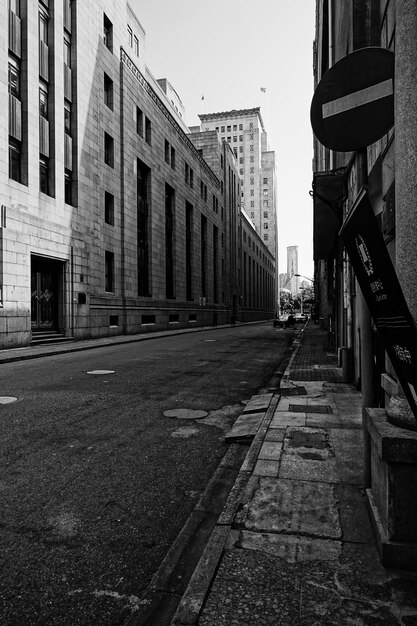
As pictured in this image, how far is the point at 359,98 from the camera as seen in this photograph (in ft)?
9.92

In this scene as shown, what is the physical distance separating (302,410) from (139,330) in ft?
85.5

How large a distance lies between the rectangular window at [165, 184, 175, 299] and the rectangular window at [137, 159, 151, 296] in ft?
16.6

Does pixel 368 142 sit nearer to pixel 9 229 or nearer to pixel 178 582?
pixel 178 582

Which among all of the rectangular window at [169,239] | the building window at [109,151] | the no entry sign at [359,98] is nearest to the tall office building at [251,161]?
the rectangular window at [169,239]

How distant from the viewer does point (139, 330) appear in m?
31.8

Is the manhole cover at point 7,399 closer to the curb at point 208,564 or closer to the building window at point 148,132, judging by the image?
the curb at point 208,564

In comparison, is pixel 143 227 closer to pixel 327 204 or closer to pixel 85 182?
pixel 85 182

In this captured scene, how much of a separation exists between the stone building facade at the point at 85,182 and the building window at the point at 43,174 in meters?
0.07

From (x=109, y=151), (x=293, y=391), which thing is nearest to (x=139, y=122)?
(x=109, y=151)

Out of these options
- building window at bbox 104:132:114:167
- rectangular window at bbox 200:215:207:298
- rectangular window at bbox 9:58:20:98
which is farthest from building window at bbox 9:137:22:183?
rectangular window at bbox 200:215:207:298

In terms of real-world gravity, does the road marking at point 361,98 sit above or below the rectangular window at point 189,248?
below

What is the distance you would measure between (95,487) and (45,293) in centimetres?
1963

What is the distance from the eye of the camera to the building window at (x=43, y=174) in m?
20.9

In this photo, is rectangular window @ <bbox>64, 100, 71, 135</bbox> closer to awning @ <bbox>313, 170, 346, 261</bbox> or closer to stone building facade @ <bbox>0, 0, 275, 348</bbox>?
stone building facade @ <bbox>0, 0, 275, 348</bbox>
